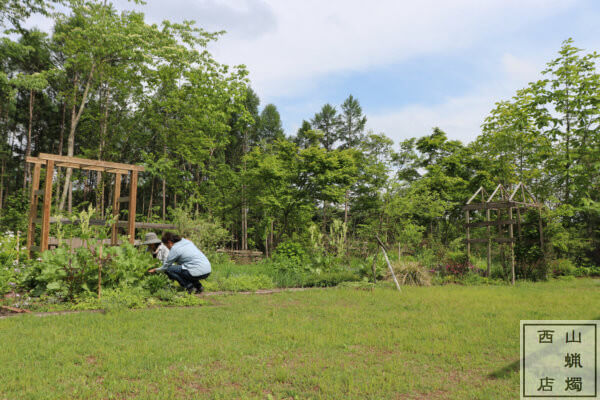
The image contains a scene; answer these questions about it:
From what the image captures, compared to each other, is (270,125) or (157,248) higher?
(270,125)

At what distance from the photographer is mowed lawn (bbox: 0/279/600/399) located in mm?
3045

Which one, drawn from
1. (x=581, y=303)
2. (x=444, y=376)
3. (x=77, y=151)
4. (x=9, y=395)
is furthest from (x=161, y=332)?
(x=77, y=151)

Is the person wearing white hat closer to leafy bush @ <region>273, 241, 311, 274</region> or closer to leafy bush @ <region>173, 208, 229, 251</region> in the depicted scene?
leafy bush @ <region>273, 241, 311, 274</region>

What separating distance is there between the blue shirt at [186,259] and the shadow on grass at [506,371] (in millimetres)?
5284

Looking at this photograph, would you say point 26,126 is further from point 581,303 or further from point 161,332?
point 581,303

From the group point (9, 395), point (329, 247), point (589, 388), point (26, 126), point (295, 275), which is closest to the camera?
point (9, 395)

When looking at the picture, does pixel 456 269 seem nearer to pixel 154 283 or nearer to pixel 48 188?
pixel 154 283

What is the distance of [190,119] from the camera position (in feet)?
61.6

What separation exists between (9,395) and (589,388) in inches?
173

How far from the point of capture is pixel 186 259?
7242mm

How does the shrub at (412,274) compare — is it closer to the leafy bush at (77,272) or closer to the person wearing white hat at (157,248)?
the person wearing white hat at (157,248)

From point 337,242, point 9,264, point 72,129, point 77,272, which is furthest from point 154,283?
point 72,129

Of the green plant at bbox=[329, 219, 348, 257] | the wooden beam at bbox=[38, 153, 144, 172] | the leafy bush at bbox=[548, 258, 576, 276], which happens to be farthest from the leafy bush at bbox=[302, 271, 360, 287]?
the leafy bush at bbox=[548, 258, 576, 276]

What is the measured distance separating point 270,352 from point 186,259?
378 centimetres
